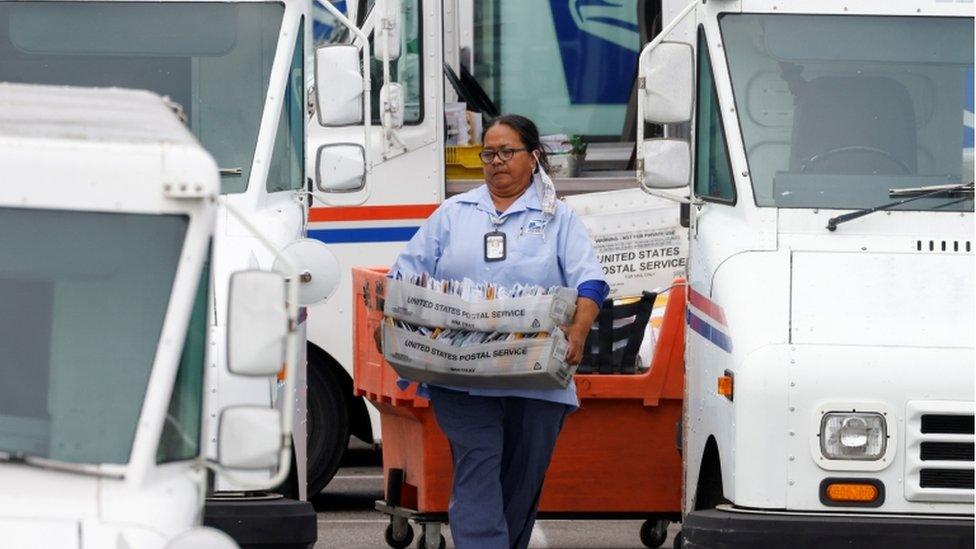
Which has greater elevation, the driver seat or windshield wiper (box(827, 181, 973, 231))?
the driver seat

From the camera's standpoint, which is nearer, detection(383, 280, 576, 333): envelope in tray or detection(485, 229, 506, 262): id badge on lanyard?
detection(383, 280, 576, 333): envelope in tray

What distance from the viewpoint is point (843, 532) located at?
21.8 feet

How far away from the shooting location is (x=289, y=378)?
4793 millimetres

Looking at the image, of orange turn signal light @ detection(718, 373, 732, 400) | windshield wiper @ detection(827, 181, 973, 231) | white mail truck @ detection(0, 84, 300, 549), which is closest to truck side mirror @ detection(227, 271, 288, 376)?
white mail truck @ detection(0, 84, 300, 549)

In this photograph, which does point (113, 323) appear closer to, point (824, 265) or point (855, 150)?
point (824, 265)

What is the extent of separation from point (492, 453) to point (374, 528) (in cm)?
292

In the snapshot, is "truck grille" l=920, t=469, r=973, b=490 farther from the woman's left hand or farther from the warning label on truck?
the warning label on truck

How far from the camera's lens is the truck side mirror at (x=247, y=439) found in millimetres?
4816

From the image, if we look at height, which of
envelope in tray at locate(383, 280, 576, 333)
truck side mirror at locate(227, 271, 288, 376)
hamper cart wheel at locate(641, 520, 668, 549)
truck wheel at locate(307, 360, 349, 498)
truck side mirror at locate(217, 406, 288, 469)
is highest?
truck side mirror at locate(227, 271, 288, 376)

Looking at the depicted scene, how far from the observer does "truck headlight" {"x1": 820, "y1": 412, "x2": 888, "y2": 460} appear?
6676 millimetres

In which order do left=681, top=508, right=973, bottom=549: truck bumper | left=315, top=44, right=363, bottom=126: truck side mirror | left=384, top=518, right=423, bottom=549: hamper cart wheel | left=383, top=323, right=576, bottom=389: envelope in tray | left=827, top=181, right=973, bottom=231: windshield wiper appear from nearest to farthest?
left=681, top=508, right=973, bottom=549: truck bumper → left=383, top=323, right=576, bottom=389: envelope in tray → left=827, top=181, right=973, bottom=231: windshield wiper → left=315, top=44, right=363, bottom=126: truck side mirror → left=384, top=518, right=423, bottom=549: hamper cart wheel

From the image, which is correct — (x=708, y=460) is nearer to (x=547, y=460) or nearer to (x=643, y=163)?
(x=547, y=460)

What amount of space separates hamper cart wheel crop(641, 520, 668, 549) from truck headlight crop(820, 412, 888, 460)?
8.83 ft

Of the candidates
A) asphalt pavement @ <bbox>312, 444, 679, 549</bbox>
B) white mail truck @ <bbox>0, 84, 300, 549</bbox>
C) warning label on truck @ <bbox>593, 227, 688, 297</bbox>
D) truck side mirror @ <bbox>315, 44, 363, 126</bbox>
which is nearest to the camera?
white mail truck @ <bbox>0, 84, 300, 549</bbox>
